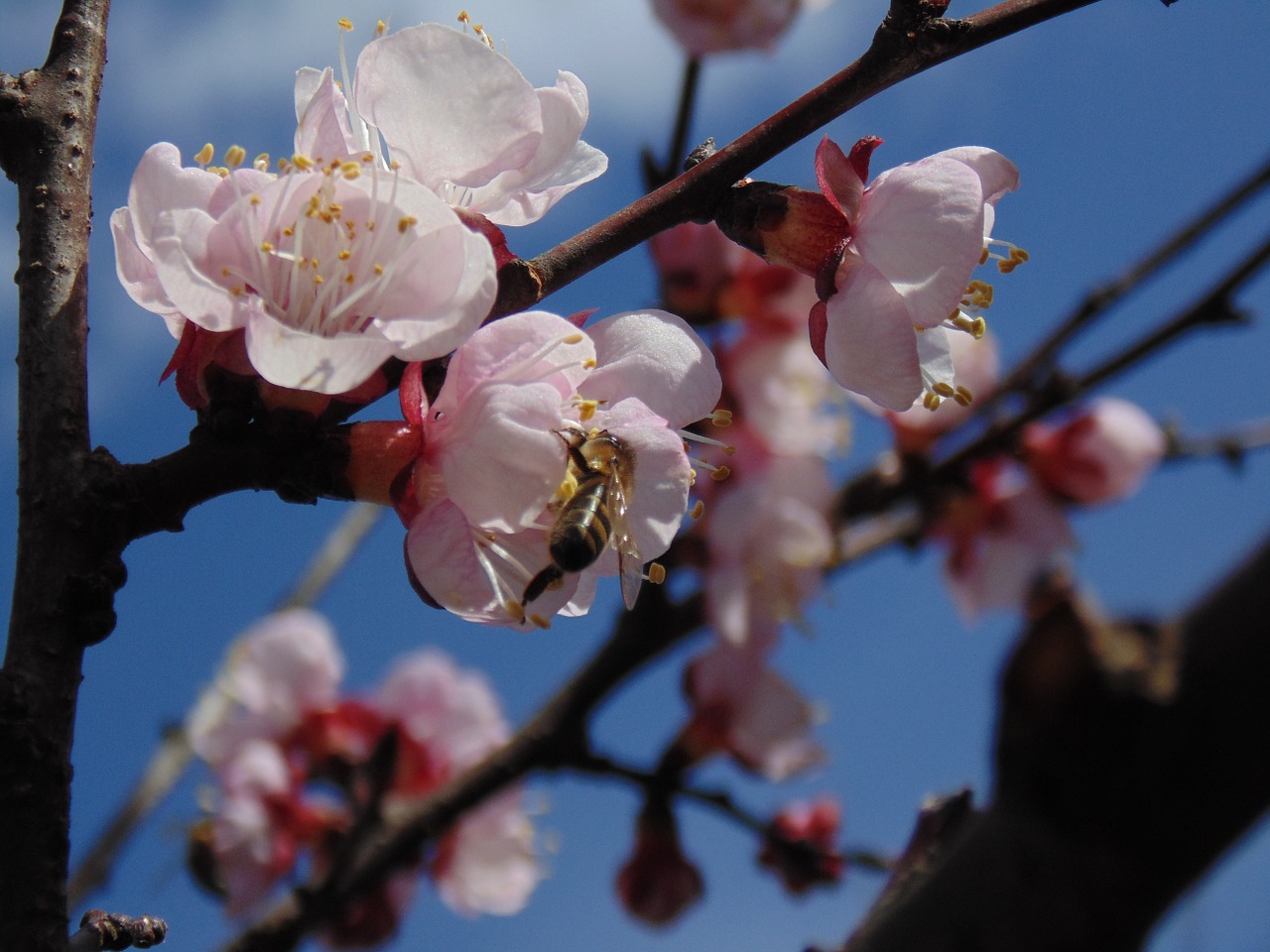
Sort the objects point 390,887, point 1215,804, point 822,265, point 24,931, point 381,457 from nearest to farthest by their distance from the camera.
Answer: point 1215,804 → point 24,931 → point 381,457 → point 822,265 → point 390,887

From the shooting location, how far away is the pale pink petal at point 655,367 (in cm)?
101

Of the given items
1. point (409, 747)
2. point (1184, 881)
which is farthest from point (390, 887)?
point (1184, 881)

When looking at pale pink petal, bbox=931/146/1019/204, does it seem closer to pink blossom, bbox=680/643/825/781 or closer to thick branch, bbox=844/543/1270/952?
thick branch, bbox=844/543/1270/952

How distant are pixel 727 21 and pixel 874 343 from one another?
232 cm

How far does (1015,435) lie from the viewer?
2928mm

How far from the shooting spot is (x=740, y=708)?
9.05 ft

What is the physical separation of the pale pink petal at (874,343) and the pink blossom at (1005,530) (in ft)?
6.90

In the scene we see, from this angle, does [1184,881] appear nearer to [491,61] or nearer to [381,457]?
[381,457]

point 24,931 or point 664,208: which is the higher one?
point 664,208

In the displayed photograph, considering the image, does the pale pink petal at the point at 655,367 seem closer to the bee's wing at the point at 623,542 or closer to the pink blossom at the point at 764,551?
the bee's wing at the point at 623,542

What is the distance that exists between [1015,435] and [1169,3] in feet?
6.69

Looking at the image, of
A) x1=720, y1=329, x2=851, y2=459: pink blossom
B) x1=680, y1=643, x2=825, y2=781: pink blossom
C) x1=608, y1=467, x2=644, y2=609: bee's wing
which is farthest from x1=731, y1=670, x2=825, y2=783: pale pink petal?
x1=608, y1=467, x2=644, y2=609: bee's wing

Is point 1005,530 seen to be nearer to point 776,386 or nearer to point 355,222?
point 776,386

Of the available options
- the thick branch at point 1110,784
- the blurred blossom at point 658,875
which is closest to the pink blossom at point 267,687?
the blurred blossom at point 658,875
